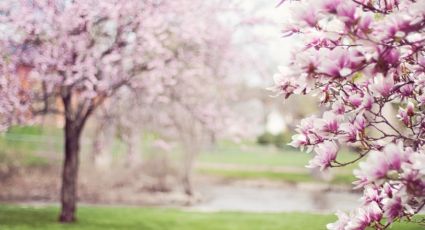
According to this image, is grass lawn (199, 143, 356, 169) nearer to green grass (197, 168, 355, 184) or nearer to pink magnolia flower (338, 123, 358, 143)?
green grass (197, 168, 355, 184)

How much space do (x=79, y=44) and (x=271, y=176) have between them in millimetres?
19766

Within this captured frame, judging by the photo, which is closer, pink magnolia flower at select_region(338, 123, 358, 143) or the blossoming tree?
pink magnolia flower at select_region(338, 123, 358, 143)

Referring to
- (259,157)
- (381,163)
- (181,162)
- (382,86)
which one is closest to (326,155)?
(382,86)

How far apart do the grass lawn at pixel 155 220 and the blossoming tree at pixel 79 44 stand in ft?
6.31

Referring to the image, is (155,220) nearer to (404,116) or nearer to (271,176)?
(404,116)

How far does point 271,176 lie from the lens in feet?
88.7

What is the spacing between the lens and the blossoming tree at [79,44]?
7.84 meters

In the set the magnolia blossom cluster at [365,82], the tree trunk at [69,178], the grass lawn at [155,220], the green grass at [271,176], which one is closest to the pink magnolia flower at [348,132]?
the magnolia blossom cluster at [365,82]

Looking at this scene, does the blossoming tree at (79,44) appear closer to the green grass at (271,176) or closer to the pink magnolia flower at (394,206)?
the pink magnolia flower at (394,206)

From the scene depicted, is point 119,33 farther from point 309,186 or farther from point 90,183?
point 309,186

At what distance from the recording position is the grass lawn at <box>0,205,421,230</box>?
9.65 m

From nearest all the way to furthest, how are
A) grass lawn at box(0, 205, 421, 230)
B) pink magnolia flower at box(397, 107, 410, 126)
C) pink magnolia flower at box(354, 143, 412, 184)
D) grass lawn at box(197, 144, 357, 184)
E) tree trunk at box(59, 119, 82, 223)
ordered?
1. pink magnolia flower at box(354, 143, 412, 184)
2. pink magnolia flower at box(397, 107, 410, 126)
3. grass lawn at box(0, 205, 421, 230)
4. tree trunk at box(59, 119, 82, 223)
5. grass lawn at box(197, 144, 357, 184)

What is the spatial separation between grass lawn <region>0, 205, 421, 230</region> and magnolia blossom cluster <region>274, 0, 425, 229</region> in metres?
6.97

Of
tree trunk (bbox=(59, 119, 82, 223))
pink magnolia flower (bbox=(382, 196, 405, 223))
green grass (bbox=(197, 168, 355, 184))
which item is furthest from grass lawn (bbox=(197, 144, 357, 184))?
pink magnolia flower (bbox=(382, 196, 405, 223))
